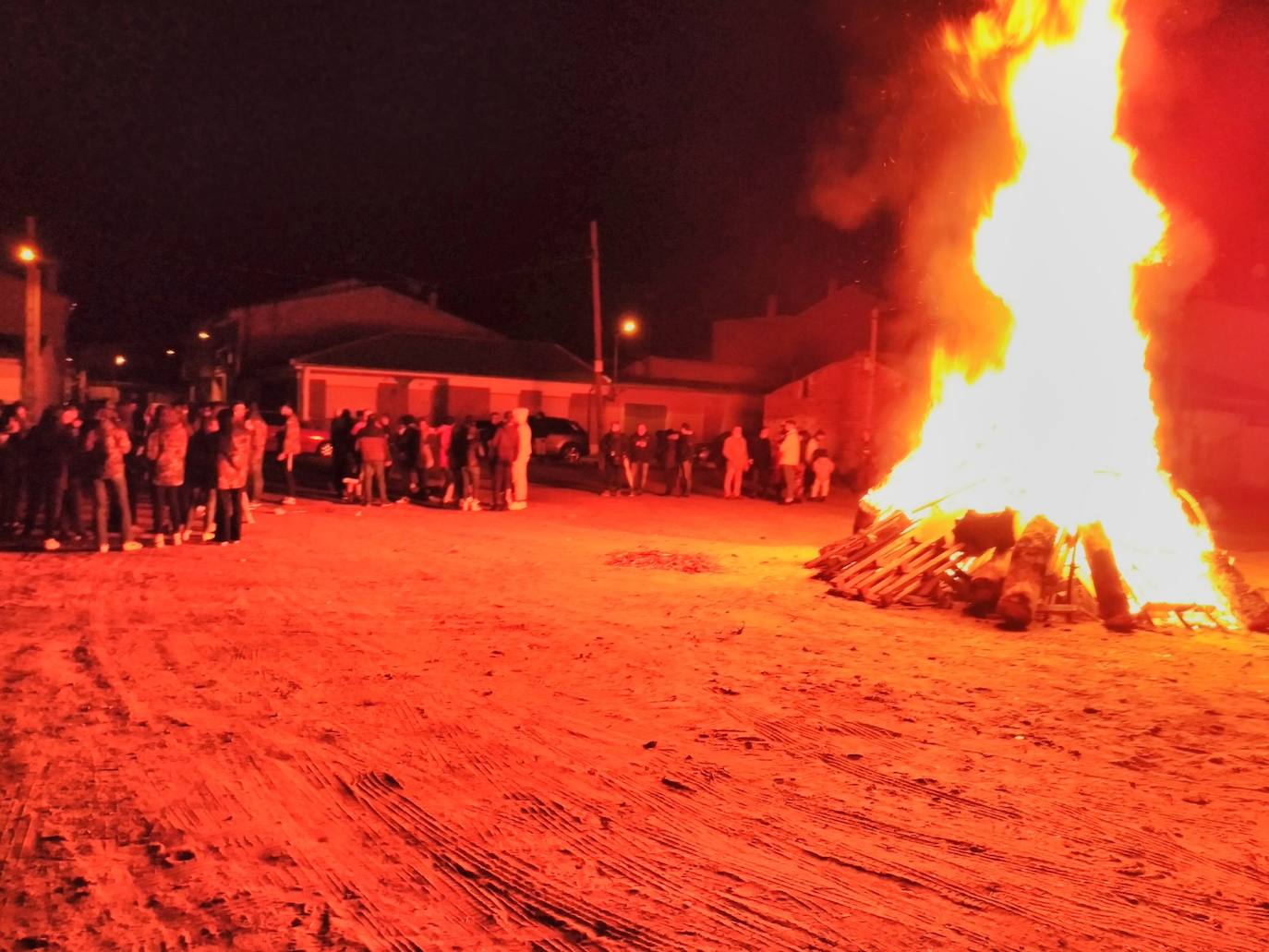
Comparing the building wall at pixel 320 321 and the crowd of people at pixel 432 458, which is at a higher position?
the building wall at pixel 320 321

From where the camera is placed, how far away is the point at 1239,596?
1011cm

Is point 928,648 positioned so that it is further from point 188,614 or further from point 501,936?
point 188,614

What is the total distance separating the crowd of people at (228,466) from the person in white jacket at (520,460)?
1.3 inches

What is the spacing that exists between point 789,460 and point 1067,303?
406 inches

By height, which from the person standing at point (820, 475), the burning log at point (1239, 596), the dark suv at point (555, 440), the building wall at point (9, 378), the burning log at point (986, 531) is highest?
the building wall at point (9, 378)

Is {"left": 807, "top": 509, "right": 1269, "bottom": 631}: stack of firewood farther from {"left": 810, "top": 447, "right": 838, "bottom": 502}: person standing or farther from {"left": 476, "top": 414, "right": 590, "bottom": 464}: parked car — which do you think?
{"left": 476, "top": 414, "right": 590, "bottom": 464}: parked car

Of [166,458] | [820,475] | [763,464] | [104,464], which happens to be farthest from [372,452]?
[820,475]

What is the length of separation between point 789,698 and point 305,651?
Result: 12.2ft

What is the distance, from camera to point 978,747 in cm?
600

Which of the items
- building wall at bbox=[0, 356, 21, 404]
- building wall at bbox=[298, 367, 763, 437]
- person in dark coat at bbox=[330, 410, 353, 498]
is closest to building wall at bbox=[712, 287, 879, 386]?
building wall at bbox=[298, 367, 763, 437]

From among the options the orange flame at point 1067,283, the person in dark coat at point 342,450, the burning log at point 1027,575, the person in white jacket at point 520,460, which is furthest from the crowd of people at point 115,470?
the burning log at point 1027,575

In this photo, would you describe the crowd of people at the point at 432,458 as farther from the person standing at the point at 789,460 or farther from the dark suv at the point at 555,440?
the dark suv at the point at 555,440

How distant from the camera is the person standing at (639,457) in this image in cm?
2214

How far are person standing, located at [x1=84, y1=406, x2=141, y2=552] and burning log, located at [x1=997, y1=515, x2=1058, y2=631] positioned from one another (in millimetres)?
9763
